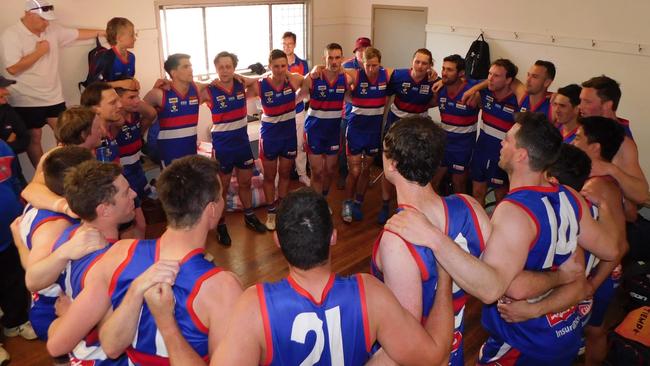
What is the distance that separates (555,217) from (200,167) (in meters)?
1.51

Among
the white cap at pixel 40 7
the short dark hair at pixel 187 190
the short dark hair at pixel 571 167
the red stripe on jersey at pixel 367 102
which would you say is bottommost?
the red stripe on jersey at pixel 367 102

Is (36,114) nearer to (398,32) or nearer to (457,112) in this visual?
(457,112)

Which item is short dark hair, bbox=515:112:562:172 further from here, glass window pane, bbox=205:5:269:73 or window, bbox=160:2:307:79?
glass window pane, bbox=205:5:269:73

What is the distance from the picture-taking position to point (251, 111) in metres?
7.18

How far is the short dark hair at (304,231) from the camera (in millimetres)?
1457

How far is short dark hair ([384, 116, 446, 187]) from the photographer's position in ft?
6.07

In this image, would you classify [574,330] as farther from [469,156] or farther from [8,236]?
[8,236]

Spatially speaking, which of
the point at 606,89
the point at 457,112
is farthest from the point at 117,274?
the point at 457,112

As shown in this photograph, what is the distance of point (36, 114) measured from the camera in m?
4.85

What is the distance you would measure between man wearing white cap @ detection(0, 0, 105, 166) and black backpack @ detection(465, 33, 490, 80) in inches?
190

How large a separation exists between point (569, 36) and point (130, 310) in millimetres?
5808

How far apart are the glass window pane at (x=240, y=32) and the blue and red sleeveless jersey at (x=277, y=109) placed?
8.20ft

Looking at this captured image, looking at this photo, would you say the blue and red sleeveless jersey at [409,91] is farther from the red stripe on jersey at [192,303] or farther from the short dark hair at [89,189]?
the red stripe on jersey at [192,303]

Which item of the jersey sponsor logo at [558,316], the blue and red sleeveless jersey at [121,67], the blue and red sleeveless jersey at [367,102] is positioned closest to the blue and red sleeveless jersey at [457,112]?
the blue and red sleeveless jersey at [367,102]
